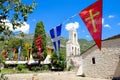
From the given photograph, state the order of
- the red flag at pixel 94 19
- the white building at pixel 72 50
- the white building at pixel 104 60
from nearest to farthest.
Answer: the red flag at pixel 94 19 < the white building at pixel 104 60 < the white building at pixel 72 50

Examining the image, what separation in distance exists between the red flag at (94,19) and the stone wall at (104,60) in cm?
1825

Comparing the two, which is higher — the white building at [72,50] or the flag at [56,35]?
the white building at [72,50]

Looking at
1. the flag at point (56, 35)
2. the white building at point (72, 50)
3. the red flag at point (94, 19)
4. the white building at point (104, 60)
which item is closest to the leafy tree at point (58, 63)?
the white building at point (72, 50)

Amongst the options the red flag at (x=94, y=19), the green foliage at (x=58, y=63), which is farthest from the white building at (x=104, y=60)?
the green foliage at (x=58, y=63)

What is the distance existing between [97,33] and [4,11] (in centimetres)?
354

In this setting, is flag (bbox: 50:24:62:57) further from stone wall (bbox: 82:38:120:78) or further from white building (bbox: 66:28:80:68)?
white building (bbox: 66:28:80:68)

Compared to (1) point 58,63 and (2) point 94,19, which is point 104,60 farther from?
(1) point 58,63

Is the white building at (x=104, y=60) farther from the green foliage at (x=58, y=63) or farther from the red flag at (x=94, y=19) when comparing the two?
the green foliage at (x=58, y=63)

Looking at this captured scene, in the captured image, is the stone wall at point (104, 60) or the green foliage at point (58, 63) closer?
the stone wall at point (104, 60)

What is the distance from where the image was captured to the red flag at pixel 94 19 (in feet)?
33.3

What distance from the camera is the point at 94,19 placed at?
1051cm

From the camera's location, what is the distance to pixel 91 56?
32188mm

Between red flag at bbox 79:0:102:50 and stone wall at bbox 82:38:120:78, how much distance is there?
18.3 metres

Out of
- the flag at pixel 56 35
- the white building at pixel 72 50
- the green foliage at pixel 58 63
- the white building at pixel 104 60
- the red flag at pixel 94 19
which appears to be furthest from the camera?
the white building at pixel 72 50
